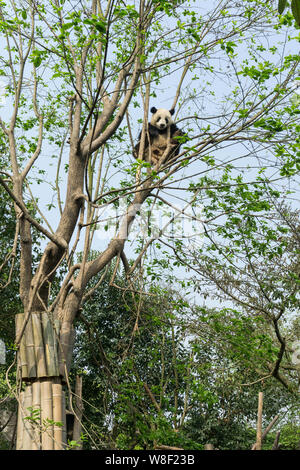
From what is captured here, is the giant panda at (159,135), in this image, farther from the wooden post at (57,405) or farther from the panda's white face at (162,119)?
the wooden post at (57,405)

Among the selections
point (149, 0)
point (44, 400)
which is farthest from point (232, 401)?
point (149, 0)

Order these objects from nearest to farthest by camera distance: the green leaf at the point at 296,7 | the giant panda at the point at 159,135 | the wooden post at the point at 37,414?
1. the green leaf at the point at 296,7
2. the wooden post at the point at 37,414
3. the giant panda at the point at 159,135

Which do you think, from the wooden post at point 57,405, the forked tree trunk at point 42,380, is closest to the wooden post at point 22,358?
the forked tree trunk at point 42,380

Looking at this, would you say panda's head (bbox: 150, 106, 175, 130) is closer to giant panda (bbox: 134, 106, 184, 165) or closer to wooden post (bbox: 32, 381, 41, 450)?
giant panda (bbox: 134, 106, 184, 165)

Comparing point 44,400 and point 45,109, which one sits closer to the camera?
point 44,400

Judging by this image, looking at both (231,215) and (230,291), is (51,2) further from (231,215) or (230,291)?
(230,291)

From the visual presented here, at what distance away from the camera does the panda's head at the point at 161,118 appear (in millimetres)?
9829

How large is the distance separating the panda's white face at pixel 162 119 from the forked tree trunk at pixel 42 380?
4.79 metres

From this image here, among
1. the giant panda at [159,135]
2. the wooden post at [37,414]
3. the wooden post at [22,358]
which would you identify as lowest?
the wooden post at [37,414]

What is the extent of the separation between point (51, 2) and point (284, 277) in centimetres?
448

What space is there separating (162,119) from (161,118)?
6 cm

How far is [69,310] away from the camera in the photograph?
6719mm

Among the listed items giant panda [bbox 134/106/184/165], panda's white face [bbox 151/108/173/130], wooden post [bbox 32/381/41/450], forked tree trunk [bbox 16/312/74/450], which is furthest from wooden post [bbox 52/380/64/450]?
panda's white face [bbox 151/108/173/130]

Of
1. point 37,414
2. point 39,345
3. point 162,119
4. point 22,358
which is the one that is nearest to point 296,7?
point 37,414
